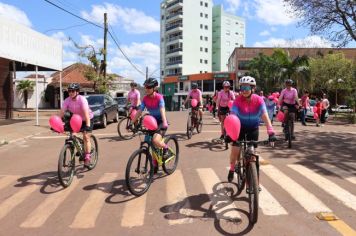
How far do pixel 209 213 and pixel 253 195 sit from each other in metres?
0.84

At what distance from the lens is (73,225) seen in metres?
5.89

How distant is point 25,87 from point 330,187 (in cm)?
4718

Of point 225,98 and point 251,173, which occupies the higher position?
point 225,98

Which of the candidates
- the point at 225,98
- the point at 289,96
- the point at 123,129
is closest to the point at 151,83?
the point at 225,98

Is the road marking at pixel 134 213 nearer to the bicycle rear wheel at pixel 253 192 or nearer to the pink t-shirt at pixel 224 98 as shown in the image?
the bicycle rear wheel at pixel 253 192

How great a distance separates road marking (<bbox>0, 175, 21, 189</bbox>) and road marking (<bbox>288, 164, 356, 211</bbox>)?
5.69 metres

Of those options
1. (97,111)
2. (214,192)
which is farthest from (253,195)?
(97,111)

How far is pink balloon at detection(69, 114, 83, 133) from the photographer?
8.27 metres

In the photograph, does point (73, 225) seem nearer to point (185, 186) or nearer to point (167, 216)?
point (167, 216)

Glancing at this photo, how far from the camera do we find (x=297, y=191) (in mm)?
7406

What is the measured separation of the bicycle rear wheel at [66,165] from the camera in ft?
25.5

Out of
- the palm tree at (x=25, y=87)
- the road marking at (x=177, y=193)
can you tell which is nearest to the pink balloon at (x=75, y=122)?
the road marking at (x=177, y=193)

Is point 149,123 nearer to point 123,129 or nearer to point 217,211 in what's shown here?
point 217,211

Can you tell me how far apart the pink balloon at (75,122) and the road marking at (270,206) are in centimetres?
354
